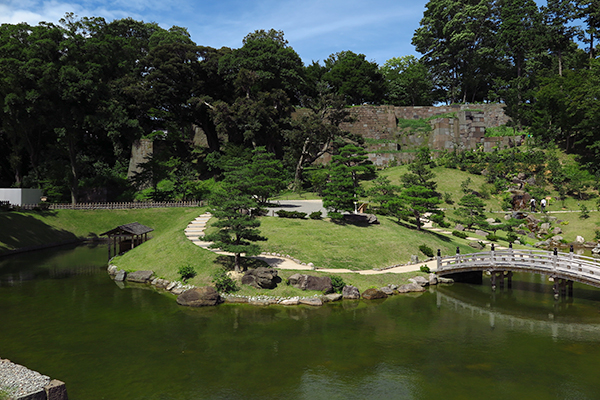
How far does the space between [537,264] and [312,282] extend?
51.6 feet

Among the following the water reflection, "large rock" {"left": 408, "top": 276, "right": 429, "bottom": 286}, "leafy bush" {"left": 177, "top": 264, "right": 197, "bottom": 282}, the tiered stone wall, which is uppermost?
the tiered stone wall

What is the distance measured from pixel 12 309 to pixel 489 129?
261ft

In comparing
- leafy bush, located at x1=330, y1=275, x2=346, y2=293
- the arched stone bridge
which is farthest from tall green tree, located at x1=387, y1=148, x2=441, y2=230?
leafy bush, located at x1=330, y1=275, x2=346, y2=293

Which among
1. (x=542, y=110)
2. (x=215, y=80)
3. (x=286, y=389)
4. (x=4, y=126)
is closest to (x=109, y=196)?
(x=4, y=126)

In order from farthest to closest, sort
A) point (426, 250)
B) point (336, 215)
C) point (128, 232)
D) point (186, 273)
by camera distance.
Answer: point (336, 215)
point (426, 250)
point (128, 232)
point (186, 273)

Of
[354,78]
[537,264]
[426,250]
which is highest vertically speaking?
[354,78]

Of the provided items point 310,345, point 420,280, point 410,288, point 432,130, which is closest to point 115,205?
point 410,288

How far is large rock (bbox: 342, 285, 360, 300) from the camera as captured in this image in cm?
2648

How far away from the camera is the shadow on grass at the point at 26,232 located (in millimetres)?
41775

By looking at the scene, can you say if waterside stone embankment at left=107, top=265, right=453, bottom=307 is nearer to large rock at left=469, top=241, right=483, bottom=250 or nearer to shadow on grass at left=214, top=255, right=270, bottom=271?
shadow on grass at left=214, top=255, right=270, bottom=271

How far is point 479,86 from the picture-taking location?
84.0 m

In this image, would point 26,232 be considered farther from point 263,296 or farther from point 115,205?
point 263,296

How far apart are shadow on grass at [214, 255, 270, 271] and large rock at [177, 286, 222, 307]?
3613 millimetres

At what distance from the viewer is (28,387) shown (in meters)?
12.7
